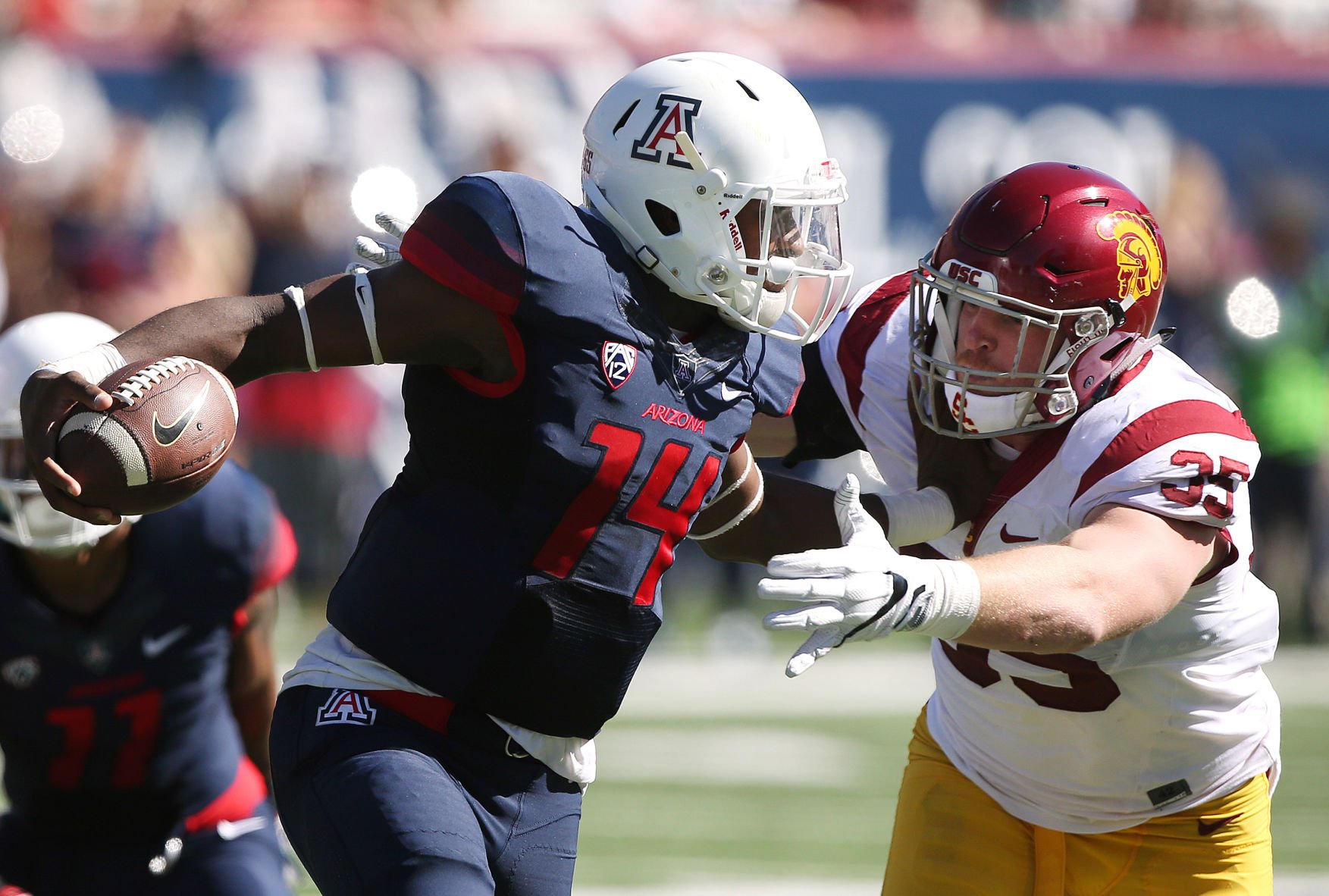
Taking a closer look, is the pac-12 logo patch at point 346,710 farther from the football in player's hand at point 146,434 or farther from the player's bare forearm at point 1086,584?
the player's bare forearm at point 1086,584

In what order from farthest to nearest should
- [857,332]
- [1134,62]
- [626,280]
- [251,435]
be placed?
[1134,62] < [251,435] < [857,332] < [626,280]

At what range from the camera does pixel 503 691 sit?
2531mm

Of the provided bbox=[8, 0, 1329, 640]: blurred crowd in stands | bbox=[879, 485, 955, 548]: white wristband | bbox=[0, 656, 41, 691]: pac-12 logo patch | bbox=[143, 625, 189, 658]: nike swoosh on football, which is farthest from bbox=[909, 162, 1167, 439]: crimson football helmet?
bbox=[8, 0, 1329, 640]: blurred crowd in stands

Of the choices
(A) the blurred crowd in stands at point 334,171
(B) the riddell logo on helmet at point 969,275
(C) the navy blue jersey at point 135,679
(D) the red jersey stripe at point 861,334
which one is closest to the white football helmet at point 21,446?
(C) the navy blue jersey at point 135,679

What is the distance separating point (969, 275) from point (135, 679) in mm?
1808

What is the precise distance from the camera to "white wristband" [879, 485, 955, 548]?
2.92 m

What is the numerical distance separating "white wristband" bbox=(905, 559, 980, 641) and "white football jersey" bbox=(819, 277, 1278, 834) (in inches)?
20.7

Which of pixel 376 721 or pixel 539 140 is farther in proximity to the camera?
pixel 539 140

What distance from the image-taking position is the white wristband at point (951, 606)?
2133 mm

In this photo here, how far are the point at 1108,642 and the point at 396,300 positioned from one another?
128 cm

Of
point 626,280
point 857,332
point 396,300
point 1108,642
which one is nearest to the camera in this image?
point 396,300

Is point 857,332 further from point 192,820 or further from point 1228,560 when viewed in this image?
point 192,820

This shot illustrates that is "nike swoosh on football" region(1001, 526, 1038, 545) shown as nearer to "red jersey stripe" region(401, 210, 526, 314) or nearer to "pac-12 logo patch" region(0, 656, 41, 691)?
"red jersey stripe" region(401, 210, 526, 314)

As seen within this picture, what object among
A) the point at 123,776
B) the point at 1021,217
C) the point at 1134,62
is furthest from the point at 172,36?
the point at 1021,217
